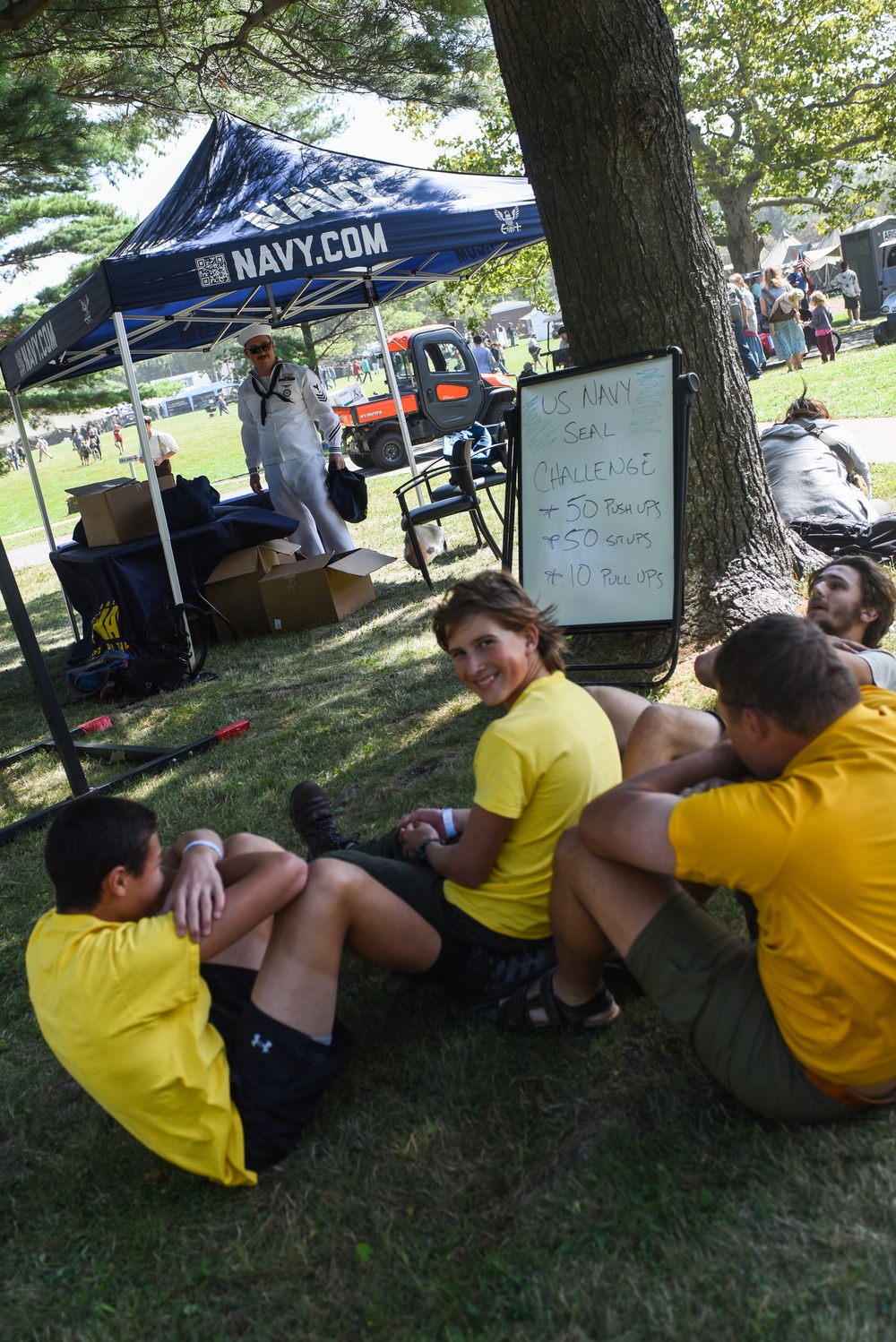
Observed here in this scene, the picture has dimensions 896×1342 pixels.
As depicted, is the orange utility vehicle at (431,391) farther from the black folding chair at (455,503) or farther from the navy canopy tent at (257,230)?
the black folding chair at (455,503)

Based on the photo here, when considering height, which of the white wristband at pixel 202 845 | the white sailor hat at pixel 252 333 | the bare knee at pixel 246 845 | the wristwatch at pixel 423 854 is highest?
the white sailor hat at pixel 252 333

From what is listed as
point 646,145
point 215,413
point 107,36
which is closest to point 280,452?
point 107,36

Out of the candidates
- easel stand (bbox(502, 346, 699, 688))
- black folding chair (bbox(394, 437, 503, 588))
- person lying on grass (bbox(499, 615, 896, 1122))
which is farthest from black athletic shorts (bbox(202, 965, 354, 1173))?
black folding chair (bbox(394, 437, 503, 588))

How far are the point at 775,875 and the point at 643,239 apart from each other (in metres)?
3.49

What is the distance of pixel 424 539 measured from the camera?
8594mm

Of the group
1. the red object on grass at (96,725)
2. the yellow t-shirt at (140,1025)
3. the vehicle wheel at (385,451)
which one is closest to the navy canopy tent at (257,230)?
the red object on grass at (96,725)

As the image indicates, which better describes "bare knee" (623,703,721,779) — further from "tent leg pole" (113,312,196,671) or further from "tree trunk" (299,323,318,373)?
"tree trunk" (299,323,318,373)

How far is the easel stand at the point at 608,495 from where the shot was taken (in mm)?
4234

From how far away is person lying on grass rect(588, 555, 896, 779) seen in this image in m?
2.65

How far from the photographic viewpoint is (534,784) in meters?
2.28

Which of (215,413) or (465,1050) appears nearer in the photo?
(465,1050)

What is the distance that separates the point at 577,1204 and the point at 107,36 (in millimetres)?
9997

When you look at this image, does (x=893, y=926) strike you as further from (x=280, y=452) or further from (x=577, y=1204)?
(x=280, y=452)

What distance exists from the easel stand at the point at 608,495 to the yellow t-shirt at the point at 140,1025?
8.75 feet
